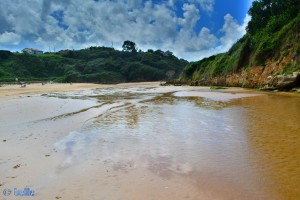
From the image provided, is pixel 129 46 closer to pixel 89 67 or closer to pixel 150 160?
pixel 89 67

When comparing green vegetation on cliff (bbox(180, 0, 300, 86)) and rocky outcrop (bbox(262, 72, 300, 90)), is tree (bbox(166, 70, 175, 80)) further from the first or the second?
rocky outcrop (bbox(262, 72, 300, 90))

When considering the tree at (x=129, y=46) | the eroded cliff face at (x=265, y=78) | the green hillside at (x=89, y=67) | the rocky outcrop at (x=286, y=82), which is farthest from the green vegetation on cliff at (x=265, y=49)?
the tree at (x=129, y=46)

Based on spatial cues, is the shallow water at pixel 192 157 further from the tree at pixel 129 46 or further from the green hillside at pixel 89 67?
the tree at pixel 129 46

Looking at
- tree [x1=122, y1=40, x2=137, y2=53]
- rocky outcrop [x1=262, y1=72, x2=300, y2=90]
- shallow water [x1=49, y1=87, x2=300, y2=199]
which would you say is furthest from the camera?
tree [x1=122, y1=40, x2=137, y2=53]

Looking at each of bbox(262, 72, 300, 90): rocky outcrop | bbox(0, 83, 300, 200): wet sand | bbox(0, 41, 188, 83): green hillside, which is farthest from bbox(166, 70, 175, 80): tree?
bbox(0, 83, 300, 200): wet sand

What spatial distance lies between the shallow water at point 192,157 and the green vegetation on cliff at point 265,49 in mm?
20091

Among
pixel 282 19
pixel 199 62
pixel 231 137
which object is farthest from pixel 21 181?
pixel 199 62

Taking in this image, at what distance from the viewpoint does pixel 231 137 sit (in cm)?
818

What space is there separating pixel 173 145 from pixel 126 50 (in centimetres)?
12521

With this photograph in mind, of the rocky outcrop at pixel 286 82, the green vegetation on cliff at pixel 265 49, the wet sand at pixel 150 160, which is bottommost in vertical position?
the wet sand at pixel 150 160

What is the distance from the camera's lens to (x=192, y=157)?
6344 millimetres

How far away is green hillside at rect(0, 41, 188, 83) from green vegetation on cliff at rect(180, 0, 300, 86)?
4986 centimetres

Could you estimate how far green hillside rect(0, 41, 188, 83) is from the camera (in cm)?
9376

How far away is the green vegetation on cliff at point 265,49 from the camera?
29.2 meters
